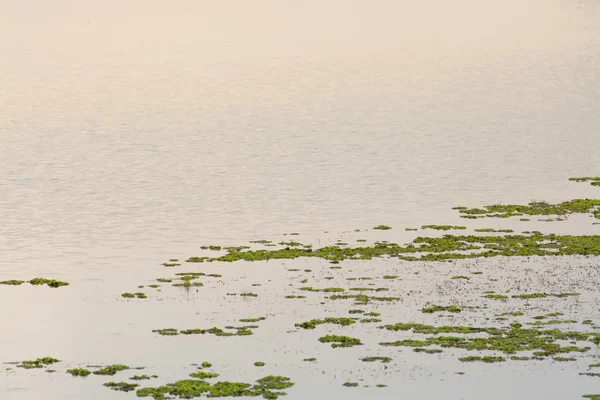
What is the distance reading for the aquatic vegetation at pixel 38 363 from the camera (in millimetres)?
42844

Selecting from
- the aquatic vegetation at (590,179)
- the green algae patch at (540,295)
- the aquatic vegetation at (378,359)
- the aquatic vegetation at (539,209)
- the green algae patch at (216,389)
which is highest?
the aquatic vegetation at (590,179)

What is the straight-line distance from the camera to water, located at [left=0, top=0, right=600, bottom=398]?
6638 cm

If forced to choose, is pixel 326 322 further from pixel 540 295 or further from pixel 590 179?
pixel 590 179

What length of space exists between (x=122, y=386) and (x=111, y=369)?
6.98 feet

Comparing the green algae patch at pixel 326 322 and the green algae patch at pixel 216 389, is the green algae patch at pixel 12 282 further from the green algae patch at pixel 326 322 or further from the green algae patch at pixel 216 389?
the green algae patch at pixel 216 389

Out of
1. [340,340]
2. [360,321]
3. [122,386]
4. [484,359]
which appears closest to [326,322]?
[360,321]

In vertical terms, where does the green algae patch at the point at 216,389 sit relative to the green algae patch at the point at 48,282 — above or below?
below

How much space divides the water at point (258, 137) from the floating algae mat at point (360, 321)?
8.04 feet

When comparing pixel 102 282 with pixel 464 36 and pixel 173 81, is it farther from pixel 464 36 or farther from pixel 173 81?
pixel 464 36

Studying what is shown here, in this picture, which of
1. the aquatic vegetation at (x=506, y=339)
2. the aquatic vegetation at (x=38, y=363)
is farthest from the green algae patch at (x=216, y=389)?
the aquatic vegetation at (x=506, y=339)

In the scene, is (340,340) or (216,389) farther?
(340,340)

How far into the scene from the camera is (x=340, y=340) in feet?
146

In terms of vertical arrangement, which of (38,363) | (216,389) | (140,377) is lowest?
(216,389)

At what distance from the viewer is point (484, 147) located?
95625 millimetres
